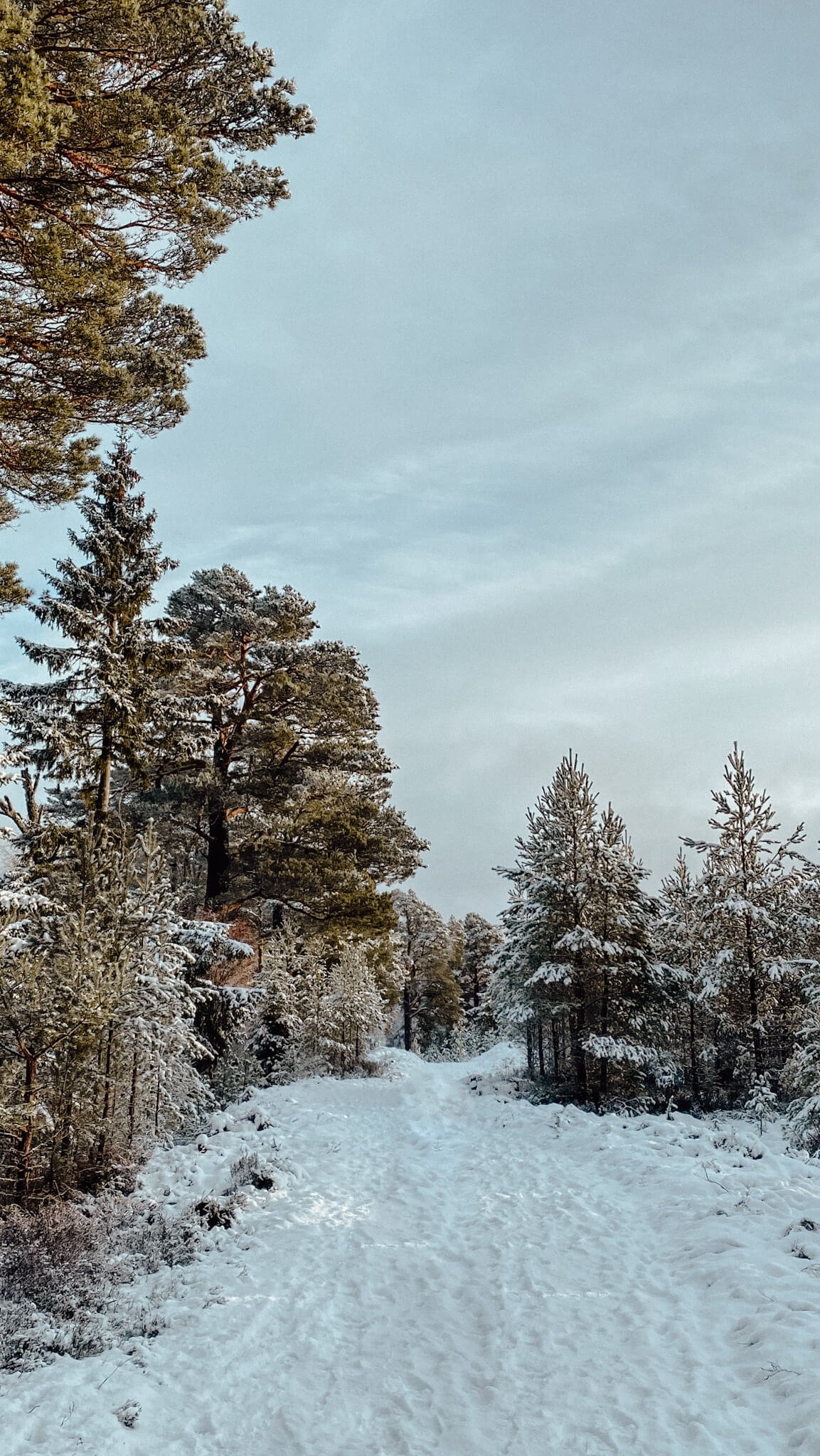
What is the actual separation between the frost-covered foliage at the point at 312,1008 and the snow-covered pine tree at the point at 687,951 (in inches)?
355

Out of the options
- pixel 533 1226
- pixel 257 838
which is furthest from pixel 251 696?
pixel 533 1226

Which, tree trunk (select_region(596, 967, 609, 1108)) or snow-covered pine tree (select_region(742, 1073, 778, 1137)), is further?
tree trunk (select_region(596, 967, 609, 1108))

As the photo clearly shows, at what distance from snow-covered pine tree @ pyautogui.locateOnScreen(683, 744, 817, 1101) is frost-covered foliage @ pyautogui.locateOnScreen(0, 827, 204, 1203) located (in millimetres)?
11723

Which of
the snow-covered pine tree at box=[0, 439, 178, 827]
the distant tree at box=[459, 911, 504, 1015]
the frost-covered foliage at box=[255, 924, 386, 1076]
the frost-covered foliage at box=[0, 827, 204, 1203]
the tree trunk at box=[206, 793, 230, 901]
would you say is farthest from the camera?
the distant tree at box=[459, 911, 504, 1015]

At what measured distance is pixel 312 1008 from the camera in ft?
67.5

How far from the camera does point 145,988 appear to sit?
1027cm

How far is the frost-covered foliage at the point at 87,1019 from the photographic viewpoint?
8688mm

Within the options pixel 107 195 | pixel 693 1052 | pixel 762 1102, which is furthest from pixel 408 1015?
pixel 107 195

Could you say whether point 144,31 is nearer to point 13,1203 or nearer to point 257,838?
point 13,1203

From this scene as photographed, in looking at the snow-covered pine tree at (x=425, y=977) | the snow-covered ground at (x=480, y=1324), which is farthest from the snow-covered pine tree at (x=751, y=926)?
the snow-covered pine tree at (x=425, y=977)

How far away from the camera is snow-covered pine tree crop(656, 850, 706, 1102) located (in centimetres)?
1992

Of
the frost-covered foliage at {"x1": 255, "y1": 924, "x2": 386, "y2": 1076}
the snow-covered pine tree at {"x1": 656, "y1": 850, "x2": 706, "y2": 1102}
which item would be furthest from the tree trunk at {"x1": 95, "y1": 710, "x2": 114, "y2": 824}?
the snow-covered pine tree at {"x1": 656, "y1": 850, "x2": 706, "y2": 1102}

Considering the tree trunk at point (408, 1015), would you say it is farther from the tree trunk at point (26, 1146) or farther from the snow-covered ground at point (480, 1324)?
the tree trunk at point (26, 1146)

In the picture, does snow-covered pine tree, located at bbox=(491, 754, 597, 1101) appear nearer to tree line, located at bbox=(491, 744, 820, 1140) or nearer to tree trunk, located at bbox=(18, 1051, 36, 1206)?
tree line, located at bbox=(491, 744, 820, 1140)
